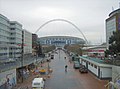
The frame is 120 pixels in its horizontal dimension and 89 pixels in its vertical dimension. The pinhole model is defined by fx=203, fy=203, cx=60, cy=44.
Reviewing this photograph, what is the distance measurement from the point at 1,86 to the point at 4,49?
3573cm

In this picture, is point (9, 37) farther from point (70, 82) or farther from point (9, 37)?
point (70, 82)

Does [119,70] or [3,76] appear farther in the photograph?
[119,70]

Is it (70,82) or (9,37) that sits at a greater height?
(9,37)

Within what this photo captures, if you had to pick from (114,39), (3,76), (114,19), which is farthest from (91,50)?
(3,76)

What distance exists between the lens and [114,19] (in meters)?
60.8

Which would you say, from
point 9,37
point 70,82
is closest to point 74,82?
point 70,82

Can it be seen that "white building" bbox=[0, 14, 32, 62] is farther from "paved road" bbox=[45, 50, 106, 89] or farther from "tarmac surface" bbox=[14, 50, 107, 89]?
"paved road" bbox=[45, 50, 106, 89]

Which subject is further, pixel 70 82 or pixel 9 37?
pixel 9 37

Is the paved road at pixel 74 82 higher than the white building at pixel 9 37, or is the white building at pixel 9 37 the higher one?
the white building at pixel 9 37

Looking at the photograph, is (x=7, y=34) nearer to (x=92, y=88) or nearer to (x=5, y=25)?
(x=5, y=25)

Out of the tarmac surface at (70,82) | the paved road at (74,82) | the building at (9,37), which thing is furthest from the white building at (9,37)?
the paved road at (74,82)

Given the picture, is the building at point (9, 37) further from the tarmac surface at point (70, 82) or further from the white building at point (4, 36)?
the tarmac surface at point (70, 82)

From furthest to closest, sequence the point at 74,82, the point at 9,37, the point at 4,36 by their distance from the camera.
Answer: the point at 9,37, the point at 4,36, the point at 74,82

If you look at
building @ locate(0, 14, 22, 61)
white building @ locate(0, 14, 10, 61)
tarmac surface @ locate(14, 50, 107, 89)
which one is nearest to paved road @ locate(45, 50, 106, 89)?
tarmac surface @ locate(14, 50, 107, 89)
